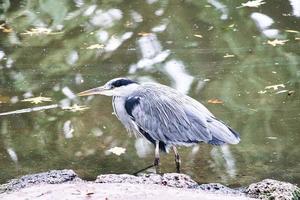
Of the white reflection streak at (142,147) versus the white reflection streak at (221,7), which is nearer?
the white reflection streak at (142,147)

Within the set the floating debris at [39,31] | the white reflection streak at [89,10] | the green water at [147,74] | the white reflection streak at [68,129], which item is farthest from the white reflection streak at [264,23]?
the white reflection streak at [68,129]

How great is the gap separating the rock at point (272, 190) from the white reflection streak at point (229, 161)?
69 centimetres

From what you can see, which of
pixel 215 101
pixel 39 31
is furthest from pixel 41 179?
pixel 39 31

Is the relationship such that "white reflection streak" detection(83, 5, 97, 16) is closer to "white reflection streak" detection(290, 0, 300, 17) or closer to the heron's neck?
"white reflection streak" detection(290, 0, 300, 17)

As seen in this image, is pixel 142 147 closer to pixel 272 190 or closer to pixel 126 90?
pixel 126 90

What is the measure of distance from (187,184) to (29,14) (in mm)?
5772

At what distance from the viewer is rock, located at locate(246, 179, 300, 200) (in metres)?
4.75

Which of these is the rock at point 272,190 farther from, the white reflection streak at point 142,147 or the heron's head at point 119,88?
the heron's head at point 119,88

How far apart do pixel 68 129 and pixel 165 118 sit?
1.14 m

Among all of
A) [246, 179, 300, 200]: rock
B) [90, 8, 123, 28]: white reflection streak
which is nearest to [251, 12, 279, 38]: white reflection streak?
[90, 8, 123, 28]: white reflection streak

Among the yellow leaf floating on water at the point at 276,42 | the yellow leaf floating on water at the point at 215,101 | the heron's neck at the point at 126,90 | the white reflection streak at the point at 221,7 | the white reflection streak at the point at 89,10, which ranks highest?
the heron's neck at the point at 126,90

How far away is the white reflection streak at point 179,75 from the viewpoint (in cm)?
740

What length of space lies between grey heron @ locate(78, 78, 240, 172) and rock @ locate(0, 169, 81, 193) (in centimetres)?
98

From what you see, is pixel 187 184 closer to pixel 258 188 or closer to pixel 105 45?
pixel 258 188
